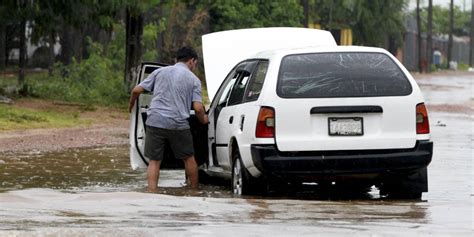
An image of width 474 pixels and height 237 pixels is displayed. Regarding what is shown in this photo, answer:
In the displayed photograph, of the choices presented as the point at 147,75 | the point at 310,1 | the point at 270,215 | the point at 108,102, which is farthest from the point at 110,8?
the point at 310,1

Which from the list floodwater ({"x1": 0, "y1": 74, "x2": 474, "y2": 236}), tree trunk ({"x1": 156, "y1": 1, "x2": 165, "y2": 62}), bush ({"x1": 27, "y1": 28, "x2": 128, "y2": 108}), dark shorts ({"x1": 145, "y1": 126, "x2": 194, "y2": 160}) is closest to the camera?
floodwater ({"x1": 0, "y1": 74, "x2": 474, "y2": 236})

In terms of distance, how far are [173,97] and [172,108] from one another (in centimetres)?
12

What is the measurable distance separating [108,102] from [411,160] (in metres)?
19.0

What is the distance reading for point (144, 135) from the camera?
1365cm

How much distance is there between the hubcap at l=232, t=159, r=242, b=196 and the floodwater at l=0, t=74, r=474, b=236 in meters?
0.14

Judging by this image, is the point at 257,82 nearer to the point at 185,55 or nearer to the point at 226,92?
the point at 185,55

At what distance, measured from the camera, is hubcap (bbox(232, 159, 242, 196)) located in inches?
477

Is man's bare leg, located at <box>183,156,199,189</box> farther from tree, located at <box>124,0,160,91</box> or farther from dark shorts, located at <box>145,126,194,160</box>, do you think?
tree, located at <box>124,0,160,91</box>

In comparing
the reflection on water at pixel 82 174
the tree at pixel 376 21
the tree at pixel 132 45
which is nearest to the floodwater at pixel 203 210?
the reflection on water at pixel 82 174

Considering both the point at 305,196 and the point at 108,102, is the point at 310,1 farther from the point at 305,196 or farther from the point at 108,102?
the point at 305,196

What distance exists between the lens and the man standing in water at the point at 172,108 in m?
12.7

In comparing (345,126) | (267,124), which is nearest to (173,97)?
(267,124)

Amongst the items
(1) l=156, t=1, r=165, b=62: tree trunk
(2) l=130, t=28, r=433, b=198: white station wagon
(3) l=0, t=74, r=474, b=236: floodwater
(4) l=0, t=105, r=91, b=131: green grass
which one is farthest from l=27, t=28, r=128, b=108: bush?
(2) l=130, t=28, r=433, b=198: white station wagon

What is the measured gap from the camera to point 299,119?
1141cm
